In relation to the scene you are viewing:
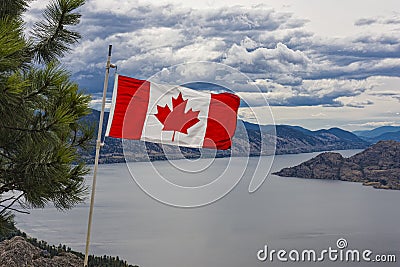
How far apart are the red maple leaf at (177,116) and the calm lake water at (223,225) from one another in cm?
2269

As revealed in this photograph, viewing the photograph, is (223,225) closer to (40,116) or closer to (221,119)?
(221,119)

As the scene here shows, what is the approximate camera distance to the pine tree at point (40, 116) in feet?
15.5

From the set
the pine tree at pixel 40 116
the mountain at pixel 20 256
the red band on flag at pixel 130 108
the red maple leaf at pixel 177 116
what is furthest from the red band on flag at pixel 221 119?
Result: the mountain at pixel 20 256

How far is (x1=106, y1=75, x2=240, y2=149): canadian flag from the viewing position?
6.17m

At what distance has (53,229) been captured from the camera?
35344mm

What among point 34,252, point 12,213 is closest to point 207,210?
point 34,252

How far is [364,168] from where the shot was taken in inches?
2879

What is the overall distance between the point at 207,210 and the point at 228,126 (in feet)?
151

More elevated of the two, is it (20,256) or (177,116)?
(177,116)

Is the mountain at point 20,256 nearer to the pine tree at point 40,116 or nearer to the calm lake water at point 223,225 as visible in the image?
the pine tree at point 40,116

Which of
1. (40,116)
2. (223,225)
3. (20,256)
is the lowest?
(223,225)

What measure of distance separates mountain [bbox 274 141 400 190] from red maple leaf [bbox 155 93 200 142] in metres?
65.3

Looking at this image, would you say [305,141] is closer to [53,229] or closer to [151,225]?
[151,225]

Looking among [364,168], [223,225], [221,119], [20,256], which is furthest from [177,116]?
[364,168]
